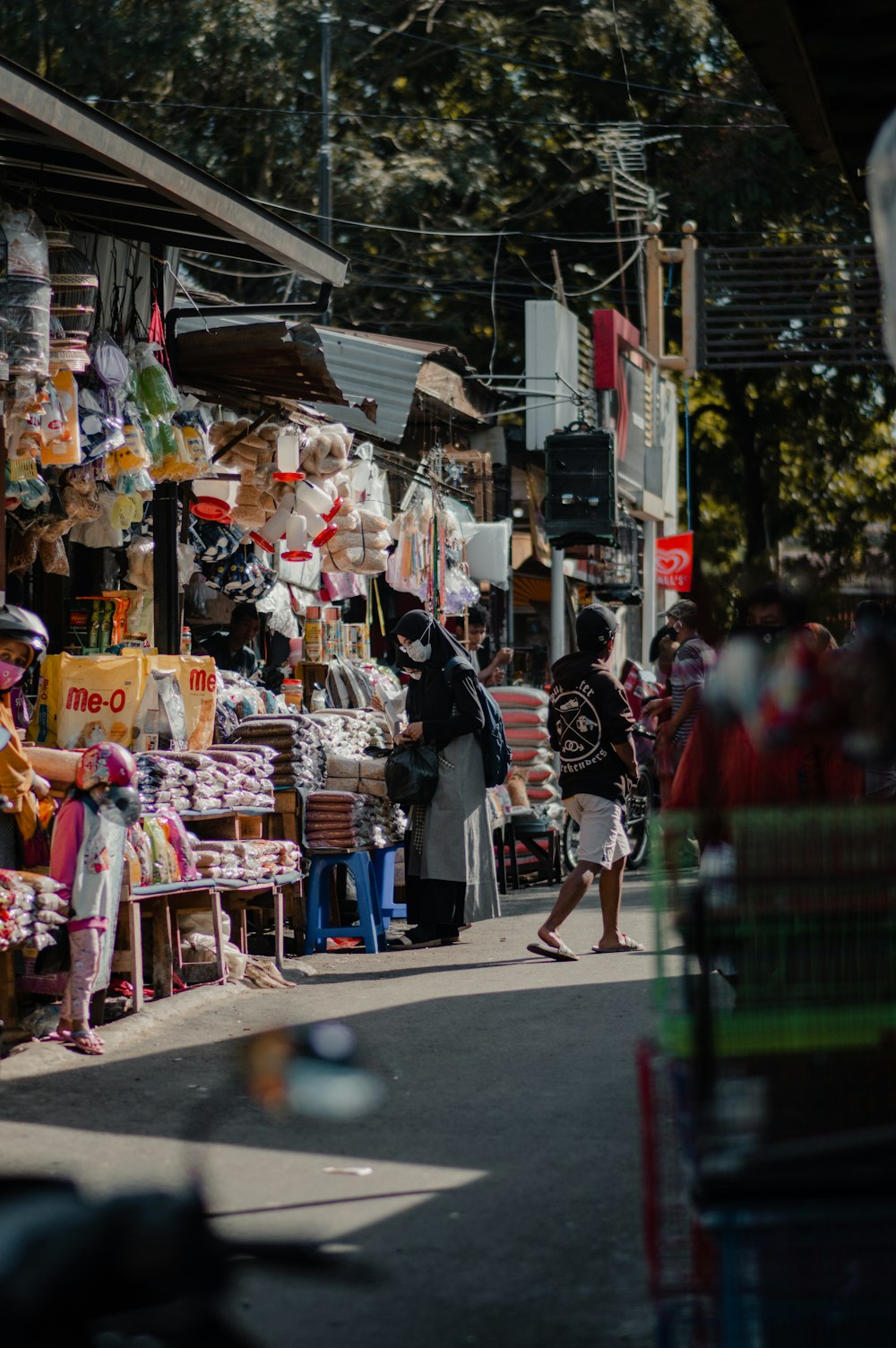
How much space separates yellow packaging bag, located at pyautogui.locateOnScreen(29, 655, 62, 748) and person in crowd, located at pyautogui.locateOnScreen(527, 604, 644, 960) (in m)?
3.13

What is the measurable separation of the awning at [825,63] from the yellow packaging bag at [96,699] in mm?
4187

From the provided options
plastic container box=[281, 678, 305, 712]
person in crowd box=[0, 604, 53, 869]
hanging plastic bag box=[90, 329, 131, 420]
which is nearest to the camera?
person in crowd box=[0, 604, 53, 869]

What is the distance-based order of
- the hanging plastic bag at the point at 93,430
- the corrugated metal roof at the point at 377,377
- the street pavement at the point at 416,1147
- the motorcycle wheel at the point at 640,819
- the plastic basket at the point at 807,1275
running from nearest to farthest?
1. the plastic basket at the point at 807,1275
2. the street pavement at the point at 416,1147
3. the hanging plastic bag at the point at 93,430
4. the corrugated metal roof at the point at 377,377
5. the motorcycle wheel at the point at 640,819

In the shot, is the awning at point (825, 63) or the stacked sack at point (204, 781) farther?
the stacked sack at point (204, 781)

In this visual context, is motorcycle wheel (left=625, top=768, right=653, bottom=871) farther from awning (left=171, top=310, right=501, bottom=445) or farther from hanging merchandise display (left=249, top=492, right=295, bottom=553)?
hanging merchandise display (left=249, top=492, right=295, bottom=553)

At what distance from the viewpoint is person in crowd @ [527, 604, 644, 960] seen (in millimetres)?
10359

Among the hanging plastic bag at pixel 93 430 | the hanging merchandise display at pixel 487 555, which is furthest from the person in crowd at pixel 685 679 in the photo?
the hanging merchandise display at pixel 487 555

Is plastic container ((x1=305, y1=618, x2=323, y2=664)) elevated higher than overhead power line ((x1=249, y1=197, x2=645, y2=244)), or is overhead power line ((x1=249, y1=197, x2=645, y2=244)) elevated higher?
overhead power line ((x1=249, y1=197, x2=645, y2=244))

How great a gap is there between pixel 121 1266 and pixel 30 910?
4.35 metres

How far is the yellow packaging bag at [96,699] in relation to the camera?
8.77 m

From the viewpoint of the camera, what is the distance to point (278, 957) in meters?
9.81

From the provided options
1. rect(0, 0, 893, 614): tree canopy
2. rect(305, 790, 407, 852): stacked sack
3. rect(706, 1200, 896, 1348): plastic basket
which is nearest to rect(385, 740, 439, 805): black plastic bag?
rect(305, 790, 407, 852): stacked sack

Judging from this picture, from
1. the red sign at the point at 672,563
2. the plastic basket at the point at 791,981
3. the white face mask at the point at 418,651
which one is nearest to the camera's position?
the plastic basket at the point at 791,981

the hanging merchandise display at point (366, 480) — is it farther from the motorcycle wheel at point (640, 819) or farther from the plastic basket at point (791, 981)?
the plastic basket at point (791, 981)
